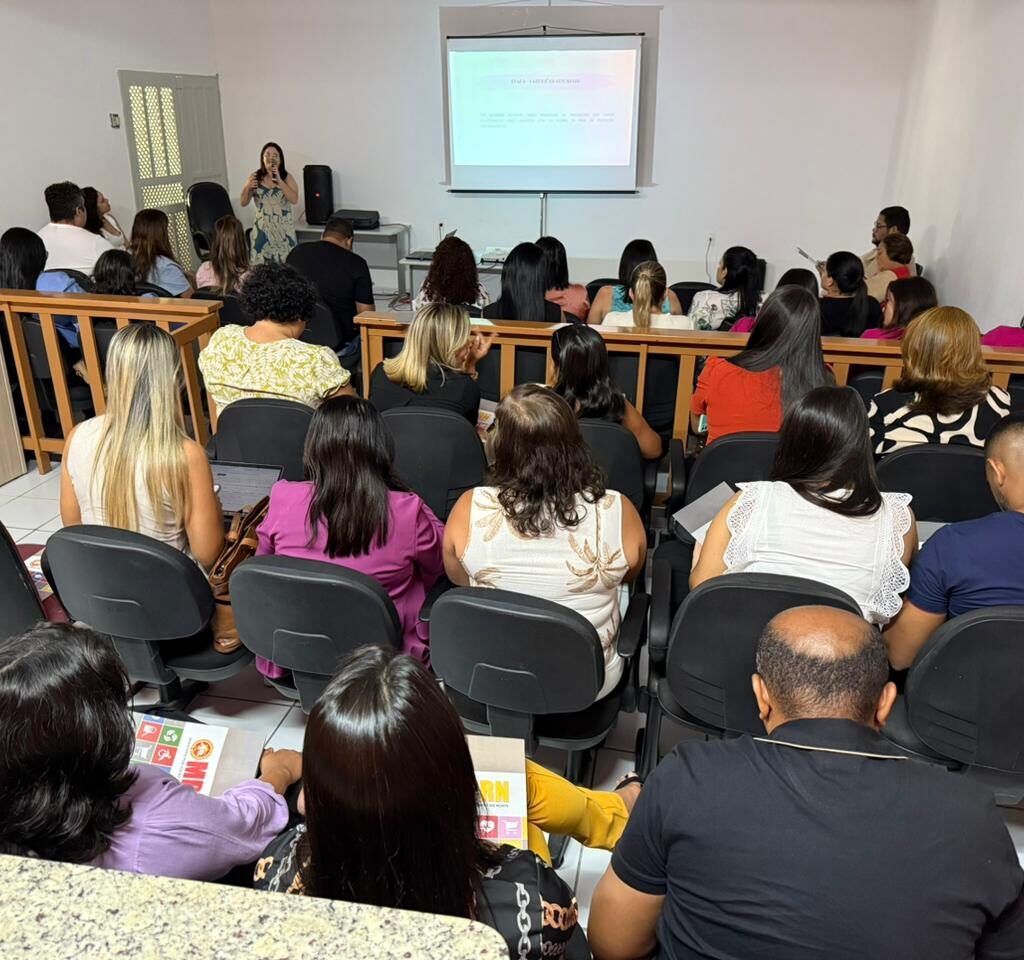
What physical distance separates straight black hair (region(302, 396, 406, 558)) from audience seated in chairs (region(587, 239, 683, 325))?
8.72 feet

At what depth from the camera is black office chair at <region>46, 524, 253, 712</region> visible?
208 centimetres

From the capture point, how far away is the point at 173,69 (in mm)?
7758

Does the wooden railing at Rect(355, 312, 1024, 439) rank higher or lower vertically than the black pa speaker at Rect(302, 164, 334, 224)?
lower

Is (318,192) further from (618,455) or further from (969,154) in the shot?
(618,455)

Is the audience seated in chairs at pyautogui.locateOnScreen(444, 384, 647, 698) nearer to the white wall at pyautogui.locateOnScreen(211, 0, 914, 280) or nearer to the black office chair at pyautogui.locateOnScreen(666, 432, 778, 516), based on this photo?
the black office chair at pyautogui.locateOnScreen(666, 432, 778, 516)

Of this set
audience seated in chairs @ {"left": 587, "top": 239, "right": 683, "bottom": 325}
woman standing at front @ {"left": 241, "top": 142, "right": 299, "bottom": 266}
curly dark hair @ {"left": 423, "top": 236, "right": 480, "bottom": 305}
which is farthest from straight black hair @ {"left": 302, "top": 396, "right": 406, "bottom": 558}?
woman standing at front @ {"left": 241, "top": 142, "right": 299, "bottom": 266}

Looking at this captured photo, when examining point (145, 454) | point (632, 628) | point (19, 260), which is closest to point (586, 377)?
point (632, 628)

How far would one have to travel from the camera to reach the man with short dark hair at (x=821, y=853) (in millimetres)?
1085

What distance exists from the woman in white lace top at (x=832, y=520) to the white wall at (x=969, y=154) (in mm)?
3129

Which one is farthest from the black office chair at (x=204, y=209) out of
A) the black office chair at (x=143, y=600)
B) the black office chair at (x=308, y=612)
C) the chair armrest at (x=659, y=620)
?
the chair armrest at (x=659, y=620)

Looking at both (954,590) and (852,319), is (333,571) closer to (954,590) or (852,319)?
(954,590)

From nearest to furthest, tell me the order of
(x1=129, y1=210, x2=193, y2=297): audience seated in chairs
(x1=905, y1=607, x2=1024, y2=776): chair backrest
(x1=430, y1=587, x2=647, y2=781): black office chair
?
1. (x1=905, y1=607, x2=1024, y2=776): chair backrest
2. (x1=430, y1=587, x2=647, y2=781): black office chair
3. (x1=129, y1=210, x2=193, y2=297): audience seated in chairs

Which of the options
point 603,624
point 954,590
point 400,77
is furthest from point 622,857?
point 400,77

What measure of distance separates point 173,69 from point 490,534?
24.8 ft
